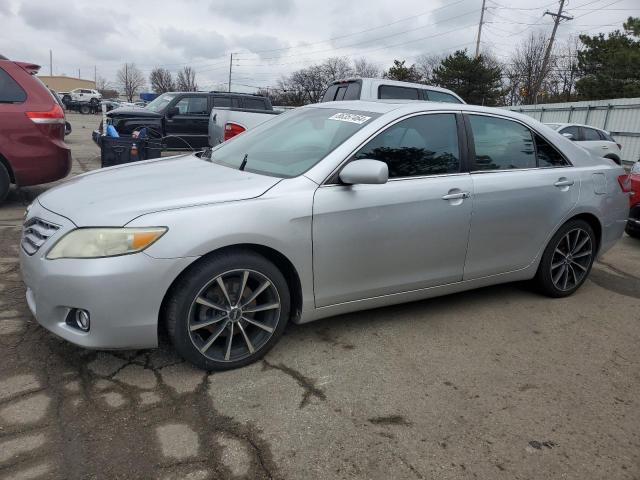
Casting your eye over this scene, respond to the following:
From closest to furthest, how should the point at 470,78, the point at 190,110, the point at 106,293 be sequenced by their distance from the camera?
the point at 106,293 < the point at 190,110 < the point at 470,78

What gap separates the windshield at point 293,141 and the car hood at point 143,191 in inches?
7.2

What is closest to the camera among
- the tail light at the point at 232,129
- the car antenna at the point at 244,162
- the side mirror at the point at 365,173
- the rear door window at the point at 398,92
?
the side mirror at the point at 365,173

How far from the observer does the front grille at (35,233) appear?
2669mm

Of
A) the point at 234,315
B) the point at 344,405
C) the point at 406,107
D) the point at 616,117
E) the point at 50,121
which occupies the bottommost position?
the point at 344,405

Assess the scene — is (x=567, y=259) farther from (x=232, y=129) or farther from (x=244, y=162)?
(x=232, y=129)

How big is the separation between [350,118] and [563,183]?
6.23 feet

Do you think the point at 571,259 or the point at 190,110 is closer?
the point at 571,259

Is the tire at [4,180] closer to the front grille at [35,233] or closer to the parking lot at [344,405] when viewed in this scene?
the parking lot at [344,405]

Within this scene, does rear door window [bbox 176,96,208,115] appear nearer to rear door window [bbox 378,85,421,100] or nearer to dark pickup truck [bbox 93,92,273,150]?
dark pickup truck [bbox 93,92,273,150]

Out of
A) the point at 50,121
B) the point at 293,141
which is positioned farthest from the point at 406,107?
the point at 50,121

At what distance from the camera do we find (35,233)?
2.80 metres

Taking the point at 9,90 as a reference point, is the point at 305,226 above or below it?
below

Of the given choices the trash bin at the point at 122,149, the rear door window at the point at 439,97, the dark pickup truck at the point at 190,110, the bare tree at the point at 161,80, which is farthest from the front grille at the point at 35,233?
the bare tree at the point at 161,80

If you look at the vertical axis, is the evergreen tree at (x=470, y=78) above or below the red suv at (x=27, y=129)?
above
